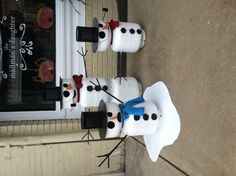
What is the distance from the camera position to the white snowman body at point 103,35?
1291 mm

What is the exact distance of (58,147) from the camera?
1.62 metres

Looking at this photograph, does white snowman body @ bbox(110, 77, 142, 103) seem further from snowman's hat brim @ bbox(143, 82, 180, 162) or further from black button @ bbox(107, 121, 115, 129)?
black button @ bbox(107, 121, 115, 129)

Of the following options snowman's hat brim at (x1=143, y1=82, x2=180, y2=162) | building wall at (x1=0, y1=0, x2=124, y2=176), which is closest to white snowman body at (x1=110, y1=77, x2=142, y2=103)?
snowman's hat brim at (x1=143, y1=82, x2=180, y2=162)

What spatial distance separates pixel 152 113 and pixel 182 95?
16cm

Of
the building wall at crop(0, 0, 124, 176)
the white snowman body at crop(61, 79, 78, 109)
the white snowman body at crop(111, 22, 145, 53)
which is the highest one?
the white snowman body at crop(111, 22, 145, 53)

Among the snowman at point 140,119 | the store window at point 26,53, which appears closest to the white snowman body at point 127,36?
the snowman at point 140,119

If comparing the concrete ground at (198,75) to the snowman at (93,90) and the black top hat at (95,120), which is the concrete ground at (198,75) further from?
the black top hat at (95,120)

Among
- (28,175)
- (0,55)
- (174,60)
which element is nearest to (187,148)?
(174,60)

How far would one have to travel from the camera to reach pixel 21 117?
1.68 m

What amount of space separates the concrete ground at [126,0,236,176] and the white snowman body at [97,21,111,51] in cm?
20

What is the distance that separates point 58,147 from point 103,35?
2.36ft

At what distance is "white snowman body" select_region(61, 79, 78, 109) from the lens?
4.23 ft

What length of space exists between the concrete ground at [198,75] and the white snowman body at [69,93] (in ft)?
1.20

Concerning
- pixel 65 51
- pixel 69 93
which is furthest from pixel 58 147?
pixel 65 51
